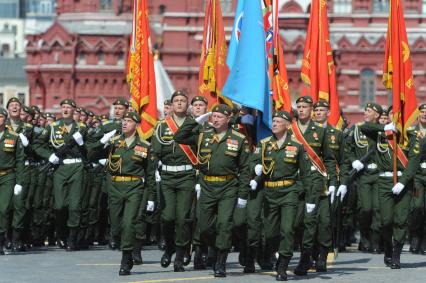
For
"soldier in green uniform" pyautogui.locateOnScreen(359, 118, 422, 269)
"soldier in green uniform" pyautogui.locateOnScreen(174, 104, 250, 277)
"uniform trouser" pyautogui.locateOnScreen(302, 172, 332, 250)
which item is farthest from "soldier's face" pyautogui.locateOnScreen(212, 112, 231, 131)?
"soldier in green uniform" pyautogui.locateOnScreen(359, 118, 422, 269)

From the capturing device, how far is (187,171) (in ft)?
55.0

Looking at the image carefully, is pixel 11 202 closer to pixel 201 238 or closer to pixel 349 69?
pixel 201 238

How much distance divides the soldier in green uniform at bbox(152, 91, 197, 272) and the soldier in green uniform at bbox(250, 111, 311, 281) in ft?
3.65

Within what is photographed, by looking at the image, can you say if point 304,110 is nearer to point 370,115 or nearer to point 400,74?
point 400,74

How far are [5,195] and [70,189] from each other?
1685 millimetres

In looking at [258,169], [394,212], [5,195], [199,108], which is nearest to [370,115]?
[394,212]

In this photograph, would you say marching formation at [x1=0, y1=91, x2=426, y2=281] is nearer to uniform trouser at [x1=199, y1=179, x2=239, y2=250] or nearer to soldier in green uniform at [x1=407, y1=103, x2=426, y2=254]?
uniform trouser at [x1=199, y1=179, x2=239, y2=250]

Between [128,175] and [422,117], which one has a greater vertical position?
[422,117]

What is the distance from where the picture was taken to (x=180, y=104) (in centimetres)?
1683

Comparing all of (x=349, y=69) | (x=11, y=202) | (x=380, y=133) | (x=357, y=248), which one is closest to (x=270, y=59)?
(x=380, y=133)

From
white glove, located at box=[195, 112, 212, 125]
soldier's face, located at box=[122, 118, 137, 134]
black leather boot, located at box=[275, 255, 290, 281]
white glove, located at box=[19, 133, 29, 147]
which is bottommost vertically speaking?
black leather boot, located at box=[275, 255, 290, 281]

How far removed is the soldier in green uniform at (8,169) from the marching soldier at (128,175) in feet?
9.29

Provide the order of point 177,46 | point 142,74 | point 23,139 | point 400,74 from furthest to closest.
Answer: point 177,46
point 142,74
point 23,139
point 400,74

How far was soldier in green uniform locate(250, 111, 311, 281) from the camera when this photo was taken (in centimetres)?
1573
